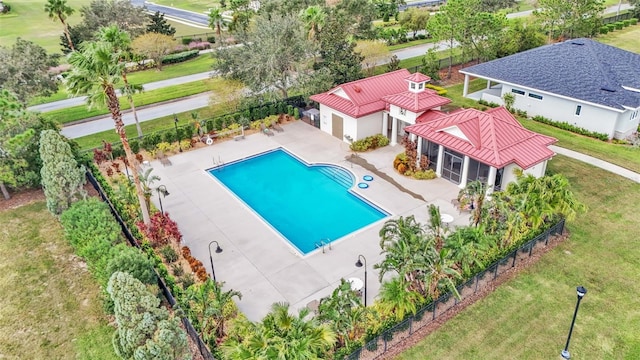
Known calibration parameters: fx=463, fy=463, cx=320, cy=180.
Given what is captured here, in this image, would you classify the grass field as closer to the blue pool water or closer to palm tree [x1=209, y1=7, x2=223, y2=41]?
the blue pool water

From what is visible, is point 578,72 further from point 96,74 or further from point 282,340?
point 96,74

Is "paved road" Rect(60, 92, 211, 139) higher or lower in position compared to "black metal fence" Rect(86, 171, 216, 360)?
higher

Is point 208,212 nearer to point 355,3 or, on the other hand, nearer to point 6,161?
point 6,161

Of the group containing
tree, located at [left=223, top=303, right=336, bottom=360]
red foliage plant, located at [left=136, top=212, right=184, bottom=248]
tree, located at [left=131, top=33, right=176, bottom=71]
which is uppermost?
tree, located at [left=131, top=33, right=176, bottom=71]

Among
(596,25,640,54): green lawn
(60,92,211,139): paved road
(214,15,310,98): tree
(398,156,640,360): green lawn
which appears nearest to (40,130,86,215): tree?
(60,92,211,139): paved road

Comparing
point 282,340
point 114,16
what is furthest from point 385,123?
point 114,16
